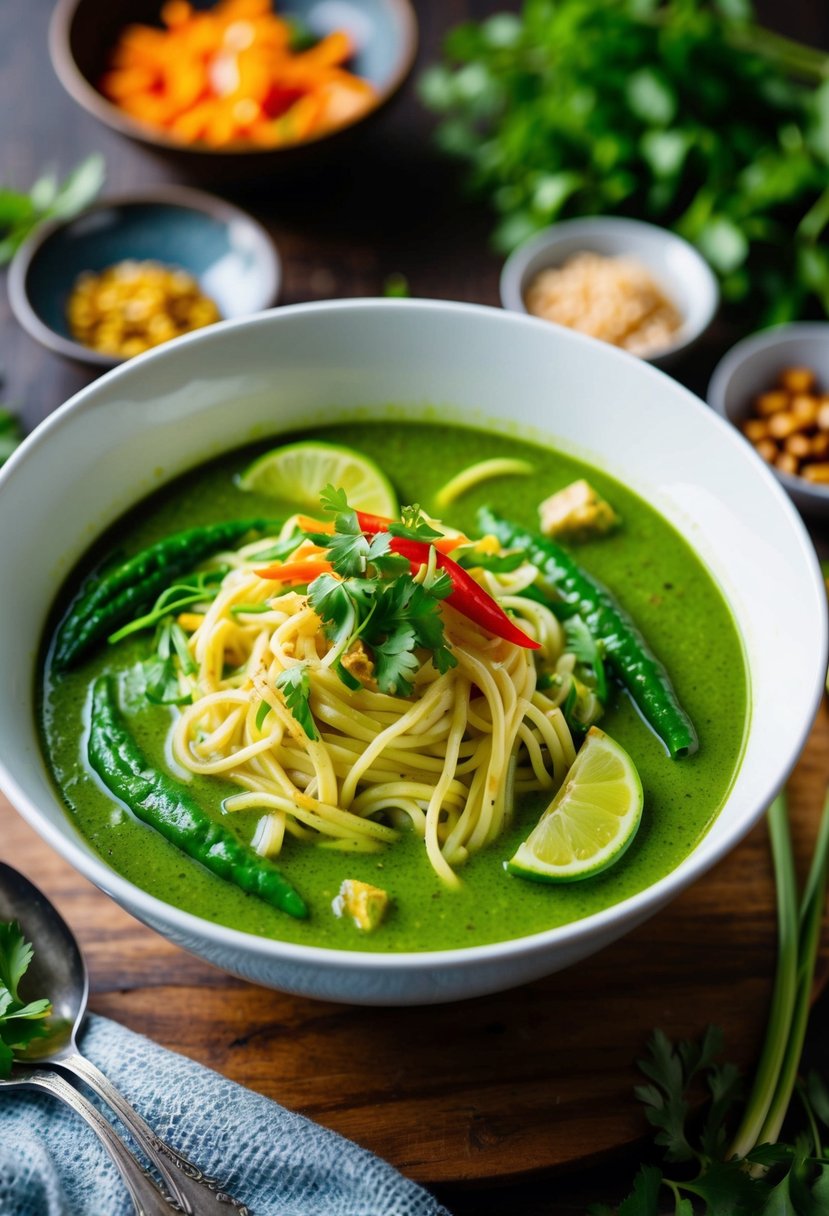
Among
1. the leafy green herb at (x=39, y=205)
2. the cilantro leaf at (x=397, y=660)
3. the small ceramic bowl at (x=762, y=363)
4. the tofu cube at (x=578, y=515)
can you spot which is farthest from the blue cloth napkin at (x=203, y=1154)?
the leafy green herb at (x=39, y=205)

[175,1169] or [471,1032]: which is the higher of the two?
[175,1169]

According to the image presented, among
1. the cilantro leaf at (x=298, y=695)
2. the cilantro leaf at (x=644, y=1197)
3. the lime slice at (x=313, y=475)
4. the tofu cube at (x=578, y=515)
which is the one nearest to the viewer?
the cilantro leaf at (x=644, y=1197)

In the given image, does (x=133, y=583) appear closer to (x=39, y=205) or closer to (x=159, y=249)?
(x=159, y=249)

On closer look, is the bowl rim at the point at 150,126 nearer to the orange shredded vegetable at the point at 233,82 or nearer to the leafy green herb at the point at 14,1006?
the orange shredded vegetable at the point at 233,82

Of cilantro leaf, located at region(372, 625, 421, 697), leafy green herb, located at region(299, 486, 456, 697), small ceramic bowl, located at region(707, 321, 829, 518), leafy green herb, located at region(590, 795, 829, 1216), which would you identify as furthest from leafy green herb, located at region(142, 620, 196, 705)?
small ceramic bowl, located at region(707, 321, 829, 518)

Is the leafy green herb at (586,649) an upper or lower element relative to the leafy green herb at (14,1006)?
lower

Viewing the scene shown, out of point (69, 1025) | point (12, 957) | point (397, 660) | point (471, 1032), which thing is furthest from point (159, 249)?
point (471, 1032)

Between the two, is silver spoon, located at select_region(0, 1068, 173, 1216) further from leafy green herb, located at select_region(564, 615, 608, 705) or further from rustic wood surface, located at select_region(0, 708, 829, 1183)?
leafy green herb, located at select_region(564, 615, 608, 705)
